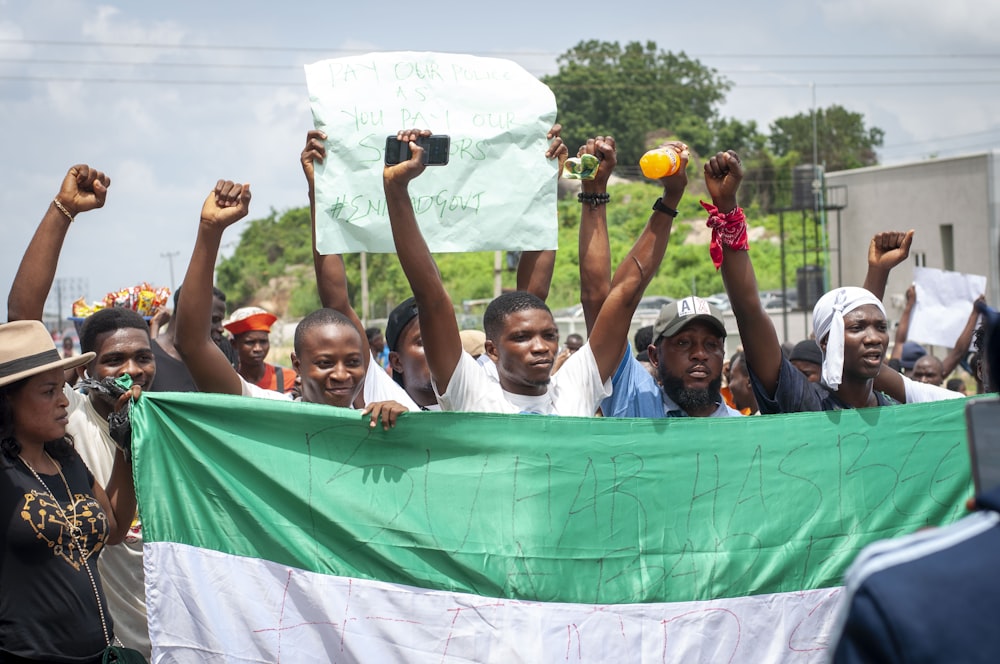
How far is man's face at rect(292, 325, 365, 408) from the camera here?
13.0ft

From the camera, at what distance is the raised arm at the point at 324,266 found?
14.3ft

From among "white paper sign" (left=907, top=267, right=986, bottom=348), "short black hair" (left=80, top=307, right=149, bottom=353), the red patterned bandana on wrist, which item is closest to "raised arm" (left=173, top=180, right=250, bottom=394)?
"short black hair" (left=80, top=307, right=149, bottom=353)

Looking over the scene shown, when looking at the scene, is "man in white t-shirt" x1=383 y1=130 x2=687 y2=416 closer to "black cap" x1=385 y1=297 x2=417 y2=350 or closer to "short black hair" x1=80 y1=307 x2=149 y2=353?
"black cap" x1=385 y1=297 x2=417 y2=350

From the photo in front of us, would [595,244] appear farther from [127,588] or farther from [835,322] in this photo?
[127,588]

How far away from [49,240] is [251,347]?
2.79 metres

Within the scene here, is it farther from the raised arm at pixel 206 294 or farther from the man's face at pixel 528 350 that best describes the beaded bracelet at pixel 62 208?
the man's face at pixel 528 350

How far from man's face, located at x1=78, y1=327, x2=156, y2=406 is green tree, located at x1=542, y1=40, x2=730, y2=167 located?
62449mm

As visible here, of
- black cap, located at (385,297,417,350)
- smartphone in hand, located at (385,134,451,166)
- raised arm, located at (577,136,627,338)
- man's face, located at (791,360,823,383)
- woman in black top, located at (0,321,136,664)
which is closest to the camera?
woman in black top, located at (0,321,136,664)

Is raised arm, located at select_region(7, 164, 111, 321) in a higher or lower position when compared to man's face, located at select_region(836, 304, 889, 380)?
higher

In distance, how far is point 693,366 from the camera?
165 inches

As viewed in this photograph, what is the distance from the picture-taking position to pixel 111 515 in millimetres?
3572

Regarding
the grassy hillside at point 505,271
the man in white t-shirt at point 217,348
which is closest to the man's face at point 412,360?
the man in white t-shirt at point 217,348

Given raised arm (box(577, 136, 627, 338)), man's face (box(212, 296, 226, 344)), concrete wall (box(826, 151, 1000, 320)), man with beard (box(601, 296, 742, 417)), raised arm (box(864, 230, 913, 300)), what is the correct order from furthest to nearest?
concrete wall (box(826, 151, 1000, 320))
man's face (box(212, 296, 226, 344))
raised arm (box(864, 230, 913, 300))
raised arm (box(577, 136, 627, 338))
man with beard (box(601, 296, 742, 417))

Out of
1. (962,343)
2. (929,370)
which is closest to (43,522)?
(962,343)
